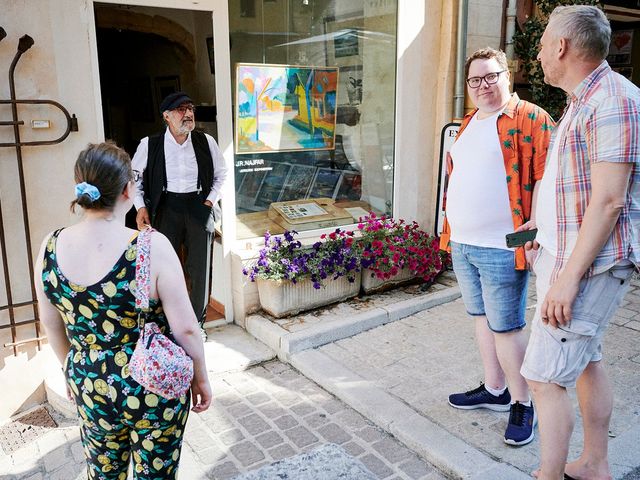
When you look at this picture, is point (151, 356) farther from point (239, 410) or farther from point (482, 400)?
point (482, 400)

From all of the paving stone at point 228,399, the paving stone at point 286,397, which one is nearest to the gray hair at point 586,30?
the paving stone at point 286,397

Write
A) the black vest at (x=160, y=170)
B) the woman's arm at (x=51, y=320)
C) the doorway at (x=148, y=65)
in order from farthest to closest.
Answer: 1. the doorway at (x=148, y=65)
2. the black vest at (x=160, y=170)
3. the woman's arm at (x=51, y=320)

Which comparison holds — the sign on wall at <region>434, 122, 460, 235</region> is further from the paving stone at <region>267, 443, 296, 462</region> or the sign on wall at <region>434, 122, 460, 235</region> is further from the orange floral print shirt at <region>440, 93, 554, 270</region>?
the paving stone at <region>267, 443, 296, 462</region>

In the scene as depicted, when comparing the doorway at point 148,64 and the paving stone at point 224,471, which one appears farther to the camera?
the doorway at point 148,64

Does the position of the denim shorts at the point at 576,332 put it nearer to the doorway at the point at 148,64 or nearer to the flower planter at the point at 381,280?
the flower planter at the point at 381,280

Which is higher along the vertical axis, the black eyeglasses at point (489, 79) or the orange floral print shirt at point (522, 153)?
the black eyeglasses at point (489, 79)

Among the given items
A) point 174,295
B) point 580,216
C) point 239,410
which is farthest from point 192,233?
point 580,216

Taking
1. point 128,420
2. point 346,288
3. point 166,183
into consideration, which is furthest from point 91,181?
point 346,288

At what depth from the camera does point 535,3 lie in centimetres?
634

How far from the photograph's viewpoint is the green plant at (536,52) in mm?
5938

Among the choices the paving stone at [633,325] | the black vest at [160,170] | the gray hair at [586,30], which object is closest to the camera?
the gray hair at [586,30]

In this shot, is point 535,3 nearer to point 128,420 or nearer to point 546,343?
point 546,343

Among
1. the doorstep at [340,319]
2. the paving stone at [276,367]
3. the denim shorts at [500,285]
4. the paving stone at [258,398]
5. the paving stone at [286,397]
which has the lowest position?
the paving stone at [258,398]

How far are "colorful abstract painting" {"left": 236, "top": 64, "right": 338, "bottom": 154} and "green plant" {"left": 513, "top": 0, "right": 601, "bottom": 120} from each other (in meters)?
2.09
